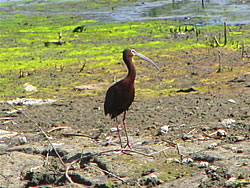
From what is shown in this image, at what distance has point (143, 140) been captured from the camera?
7.44 meters

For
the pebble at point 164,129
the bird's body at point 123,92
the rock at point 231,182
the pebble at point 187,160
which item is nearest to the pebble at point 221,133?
the pebble at point 164,129

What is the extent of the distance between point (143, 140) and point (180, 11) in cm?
2444

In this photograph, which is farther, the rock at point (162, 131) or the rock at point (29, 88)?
the rock at point (29, 88)

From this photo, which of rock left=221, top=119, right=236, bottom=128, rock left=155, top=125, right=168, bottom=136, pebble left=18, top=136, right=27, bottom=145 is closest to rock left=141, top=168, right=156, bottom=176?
rock left=155, top=125, right=168, bottom=136

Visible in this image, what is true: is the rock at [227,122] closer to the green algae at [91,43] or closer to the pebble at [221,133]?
the pebble at [221,133]

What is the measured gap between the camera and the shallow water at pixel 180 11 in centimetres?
2622

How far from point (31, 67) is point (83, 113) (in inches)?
261

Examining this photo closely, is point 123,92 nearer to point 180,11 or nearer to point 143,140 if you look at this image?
point 143,140

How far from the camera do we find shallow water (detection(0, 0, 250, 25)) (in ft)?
86.0

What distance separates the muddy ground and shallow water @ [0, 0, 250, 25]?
46.1 feet

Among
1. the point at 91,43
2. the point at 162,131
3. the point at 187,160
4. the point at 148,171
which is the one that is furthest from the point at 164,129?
the point at 91,43

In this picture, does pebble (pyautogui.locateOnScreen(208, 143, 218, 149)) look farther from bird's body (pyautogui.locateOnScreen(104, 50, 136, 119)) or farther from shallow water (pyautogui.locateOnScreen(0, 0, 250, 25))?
shallow water (pyautogui.locateOnScreen(0, 0, 250, 25))

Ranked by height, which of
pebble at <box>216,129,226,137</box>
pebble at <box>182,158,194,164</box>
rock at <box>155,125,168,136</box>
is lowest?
rock at <box>155,125,168,136</box>

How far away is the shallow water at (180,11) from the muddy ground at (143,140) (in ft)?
46.1
